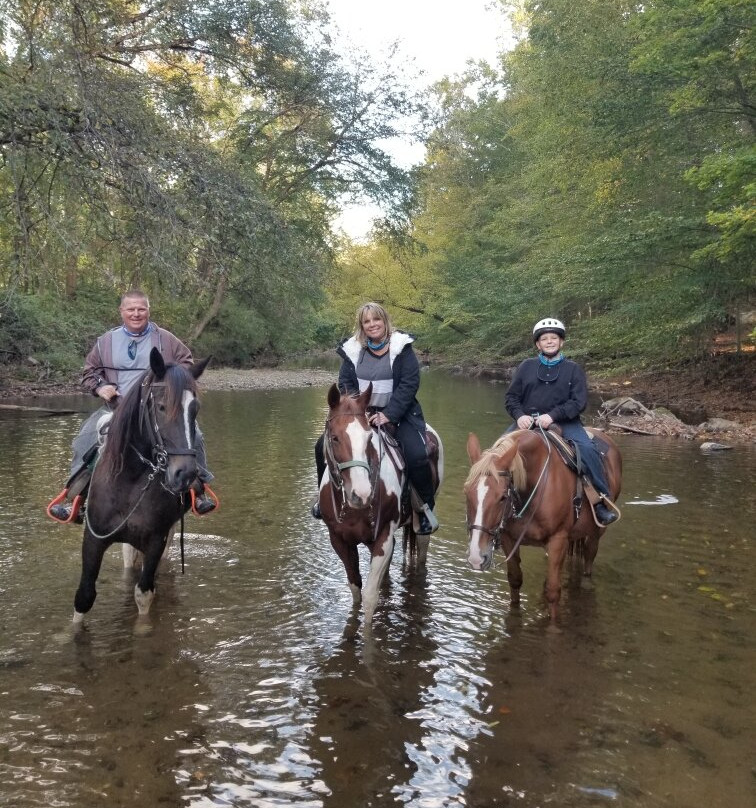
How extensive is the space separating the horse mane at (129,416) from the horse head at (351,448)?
1018 millimetres

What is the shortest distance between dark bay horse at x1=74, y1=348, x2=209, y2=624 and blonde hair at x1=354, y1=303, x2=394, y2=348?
146 cm

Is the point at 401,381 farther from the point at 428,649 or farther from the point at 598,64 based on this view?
the point at 598,64

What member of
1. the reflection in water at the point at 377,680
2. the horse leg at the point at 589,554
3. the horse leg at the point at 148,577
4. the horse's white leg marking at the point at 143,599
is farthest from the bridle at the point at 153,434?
the horse leg at the point at 589,554

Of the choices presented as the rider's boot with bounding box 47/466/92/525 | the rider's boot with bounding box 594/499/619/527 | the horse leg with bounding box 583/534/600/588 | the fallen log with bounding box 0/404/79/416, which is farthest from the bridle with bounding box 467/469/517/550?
the fallen log with bounding box 0/404/79/416

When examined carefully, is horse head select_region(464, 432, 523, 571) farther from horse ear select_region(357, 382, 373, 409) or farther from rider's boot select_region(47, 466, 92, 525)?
rider's boot select_region(47, 466, 92, 525)

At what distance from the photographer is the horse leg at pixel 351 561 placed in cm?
541

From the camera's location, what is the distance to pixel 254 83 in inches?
689

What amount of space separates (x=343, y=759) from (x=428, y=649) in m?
1.49

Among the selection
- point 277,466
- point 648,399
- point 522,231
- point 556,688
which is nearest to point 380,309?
point 556,688

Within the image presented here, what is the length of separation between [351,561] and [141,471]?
1.79m

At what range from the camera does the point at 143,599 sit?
5.27 m

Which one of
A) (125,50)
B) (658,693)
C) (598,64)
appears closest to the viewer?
(658,693)

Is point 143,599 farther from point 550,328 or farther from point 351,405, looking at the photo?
point 550,328

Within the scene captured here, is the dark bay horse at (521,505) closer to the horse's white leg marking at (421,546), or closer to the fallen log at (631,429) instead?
the horse's white leg marking at (421,546)
